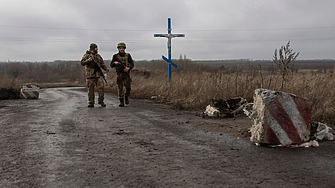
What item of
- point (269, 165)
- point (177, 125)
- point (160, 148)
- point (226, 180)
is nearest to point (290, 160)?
point (269, 165)

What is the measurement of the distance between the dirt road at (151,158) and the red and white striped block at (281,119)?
0.77 feet

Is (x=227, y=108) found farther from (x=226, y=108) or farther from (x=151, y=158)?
(x=151, y=158)

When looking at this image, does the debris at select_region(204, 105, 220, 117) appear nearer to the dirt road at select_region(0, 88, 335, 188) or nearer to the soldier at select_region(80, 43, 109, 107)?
the dirt road at select_region(0, 88, 335, 188)

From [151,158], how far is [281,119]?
6.98 feet

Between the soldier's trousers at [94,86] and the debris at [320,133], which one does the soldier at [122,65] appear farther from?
the debris at [320,133]

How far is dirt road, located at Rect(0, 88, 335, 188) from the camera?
3.16m

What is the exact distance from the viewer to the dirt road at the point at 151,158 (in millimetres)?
3160

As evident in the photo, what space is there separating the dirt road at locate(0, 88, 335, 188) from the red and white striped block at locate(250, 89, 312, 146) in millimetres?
233

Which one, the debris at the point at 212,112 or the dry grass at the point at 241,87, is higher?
the dry grass at the point at 241,87

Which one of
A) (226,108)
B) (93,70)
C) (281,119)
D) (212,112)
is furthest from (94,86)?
(281,119)

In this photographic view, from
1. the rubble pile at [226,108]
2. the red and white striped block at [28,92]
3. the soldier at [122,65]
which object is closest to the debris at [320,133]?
the rubble pile at [226,108]

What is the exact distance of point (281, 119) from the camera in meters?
4.64

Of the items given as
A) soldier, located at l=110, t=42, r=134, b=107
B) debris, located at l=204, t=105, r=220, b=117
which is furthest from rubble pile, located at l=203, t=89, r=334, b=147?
soldier, located at l=110, t=42, r=134, b=107

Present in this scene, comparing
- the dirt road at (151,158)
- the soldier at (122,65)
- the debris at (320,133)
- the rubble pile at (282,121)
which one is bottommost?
the dirt road at (151,158)
